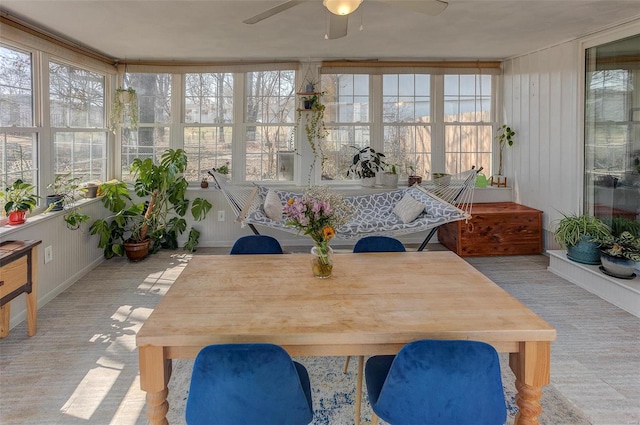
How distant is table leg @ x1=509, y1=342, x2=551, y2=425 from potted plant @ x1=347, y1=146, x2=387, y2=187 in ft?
13.4

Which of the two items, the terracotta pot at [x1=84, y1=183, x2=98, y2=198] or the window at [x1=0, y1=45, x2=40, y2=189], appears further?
the terracotta pot at [x1=84, y1=183, x2=98, y2=198]

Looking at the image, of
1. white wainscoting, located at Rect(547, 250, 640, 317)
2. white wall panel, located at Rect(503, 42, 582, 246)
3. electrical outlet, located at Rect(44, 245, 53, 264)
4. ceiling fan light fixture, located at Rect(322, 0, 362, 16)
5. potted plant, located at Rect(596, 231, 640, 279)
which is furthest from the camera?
white wall panel, located at Rect(503, 42, 582, 246)

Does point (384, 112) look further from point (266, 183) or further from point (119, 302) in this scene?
point (119, 302)

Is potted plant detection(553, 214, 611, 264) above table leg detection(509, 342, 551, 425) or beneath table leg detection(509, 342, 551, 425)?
above

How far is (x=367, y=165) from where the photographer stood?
5.52 metres

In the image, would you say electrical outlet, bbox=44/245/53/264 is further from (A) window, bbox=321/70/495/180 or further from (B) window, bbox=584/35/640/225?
(B) window, bbox=584/35/640/225

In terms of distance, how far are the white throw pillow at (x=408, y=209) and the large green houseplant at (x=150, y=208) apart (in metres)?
2.25

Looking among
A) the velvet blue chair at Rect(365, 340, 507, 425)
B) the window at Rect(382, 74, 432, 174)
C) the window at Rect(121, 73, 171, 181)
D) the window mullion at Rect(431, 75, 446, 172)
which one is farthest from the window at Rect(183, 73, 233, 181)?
the velvet blue chair at Rect(365, 340, 507, 425)

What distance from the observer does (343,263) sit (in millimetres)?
2244

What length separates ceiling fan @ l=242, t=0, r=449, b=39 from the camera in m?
1.98

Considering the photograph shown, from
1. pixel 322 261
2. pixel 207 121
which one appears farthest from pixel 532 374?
pixel 207 121

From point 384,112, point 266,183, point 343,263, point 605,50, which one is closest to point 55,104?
point 266,183

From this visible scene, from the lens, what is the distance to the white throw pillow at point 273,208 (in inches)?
166

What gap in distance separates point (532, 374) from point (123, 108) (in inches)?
199
